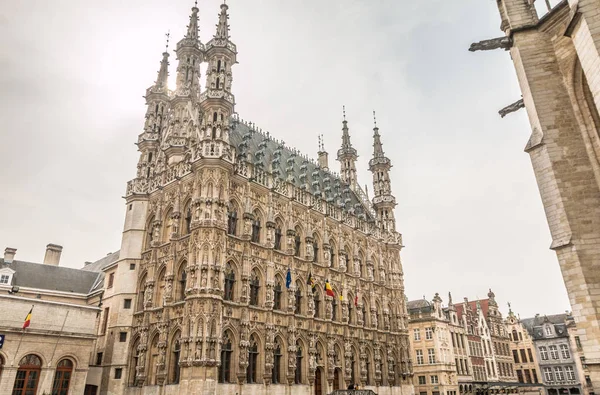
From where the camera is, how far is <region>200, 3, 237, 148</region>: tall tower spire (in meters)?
26.9

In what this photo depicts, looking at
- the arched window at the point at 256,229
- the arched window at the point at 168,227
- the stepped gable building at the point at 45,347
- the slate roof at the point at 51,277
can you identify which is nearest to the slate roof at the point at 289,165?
the arched window at the point at 256,229

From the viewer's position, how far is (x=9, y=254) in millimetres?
33469

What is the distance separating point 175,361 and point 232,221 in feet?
28.2

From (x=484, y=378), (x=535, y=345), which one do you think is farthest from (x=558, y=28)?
(x=535, y=345)

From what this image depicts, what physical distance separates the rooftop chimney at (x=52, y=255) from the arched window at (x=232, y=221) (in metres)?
21.8

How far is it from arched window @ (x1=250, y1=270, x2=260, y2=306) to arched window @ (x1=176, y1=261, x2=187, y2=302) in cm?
398

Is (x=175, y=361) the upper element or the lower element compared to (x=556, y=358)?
lower

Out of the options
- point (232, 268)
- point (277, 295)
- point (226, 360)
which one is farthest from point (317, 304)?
point (226, 360)

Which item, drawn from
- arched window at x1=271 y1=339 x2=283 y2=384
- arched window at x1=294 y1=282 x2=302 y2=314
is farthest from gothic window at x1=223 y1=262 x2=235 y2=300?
arched window at x1=294 y1=282 x2=302 y2=314

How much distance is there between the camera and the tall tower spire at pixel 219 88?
26919mm

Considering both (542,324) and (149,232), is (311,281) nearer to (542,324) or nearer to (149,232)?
(149,232)

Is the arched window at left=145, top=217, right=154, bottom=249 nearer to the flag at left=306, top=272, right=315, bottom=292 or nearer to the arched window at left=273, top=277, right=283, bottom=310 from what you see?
the arched window at left=273, top=277, right=283, bottom=310

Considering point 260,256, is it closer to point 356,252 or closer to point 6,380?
point 356,252

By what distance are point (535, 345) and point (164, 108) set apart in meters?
58.1
